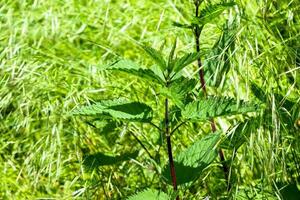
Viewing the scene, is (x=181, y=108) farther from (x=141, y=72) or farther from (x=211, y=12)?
(x=211, y=12)

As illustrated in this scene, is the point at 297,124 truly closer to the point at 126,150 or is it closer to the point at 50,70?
the point at 126,150

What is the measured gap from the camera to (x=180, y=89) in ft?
5.28

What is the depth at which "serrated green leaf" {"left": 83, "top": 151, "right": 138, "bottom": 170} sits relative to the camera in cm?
193

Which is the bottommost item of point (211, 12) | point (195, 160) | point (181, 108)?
point (195, 160)

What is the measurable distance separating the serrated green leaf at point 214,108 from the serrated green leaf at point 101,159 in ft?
1.13

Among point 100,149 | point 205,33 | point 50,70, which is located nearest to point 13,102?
point 50,70

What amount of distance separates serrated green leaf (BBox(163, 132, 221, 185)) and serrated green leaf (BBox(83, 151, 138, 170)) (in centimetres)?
22

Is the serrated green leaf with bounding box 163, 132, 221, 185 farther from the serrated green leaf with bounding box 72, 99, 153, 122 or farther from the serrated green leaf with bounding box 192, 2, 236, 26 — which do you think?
the serrated green leaf with bounding box 192, 2, 236, 26

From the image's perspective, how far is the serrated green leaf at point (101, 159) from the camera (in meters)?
1.93

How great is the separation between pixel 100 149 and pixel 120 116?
645 mm

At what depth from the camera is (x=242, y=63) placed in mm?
1868

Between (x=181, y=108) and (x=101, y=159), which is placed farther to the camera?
(x=101, y=159)

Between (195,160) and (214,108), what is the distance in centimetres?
15

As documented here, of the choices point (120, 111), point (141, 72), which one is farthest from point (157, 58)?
point (120, 111)
